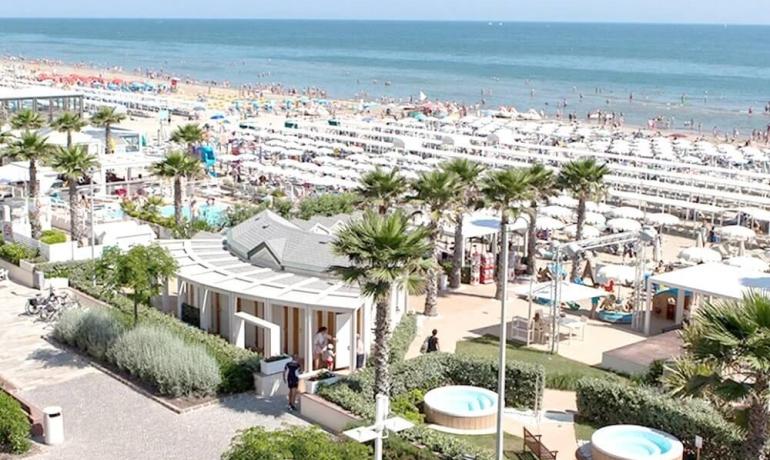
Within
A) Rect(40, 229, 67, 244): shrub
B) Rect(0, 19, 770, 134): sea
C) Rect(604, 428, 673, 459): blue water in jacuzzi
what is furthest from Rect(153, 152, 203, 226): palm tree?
Rect(0, 19, 770, 134): sea

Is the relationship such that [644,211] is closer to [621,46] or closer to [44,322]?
[44,322]

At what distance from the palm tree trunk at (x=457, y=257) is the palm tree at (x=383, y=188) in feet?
8.13

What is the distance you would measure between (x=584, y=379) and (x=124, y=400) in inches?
311

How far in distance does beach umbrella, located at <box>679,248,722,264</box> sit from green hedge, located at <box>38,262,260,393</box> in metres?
13.5

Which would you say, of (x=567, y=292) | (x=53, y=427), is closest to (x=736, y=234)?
(x=567, y=292)

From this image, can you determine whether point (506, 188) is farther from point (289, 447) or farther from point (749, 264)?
point (289, 447)

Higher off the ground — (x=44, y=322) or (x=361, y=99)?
(x=361, y=99)

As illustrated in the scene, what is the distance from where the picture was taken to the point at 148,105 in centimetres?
6725

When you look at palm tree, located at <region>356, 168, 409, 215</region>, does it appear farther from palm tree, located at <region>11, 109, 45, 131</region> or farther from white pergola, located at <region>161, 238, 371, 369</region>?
palm tree, located at <region>11, 109, 45, 131</region>

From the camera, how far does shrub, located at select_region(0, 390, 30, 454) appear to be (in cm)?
1409

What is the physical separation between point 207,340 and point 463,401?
517 centimetres

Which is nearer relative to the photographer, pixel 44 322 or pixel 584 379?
pixel 584 379

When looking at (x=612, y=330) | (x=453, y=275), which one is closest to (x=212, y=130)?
(x=453, y=275)

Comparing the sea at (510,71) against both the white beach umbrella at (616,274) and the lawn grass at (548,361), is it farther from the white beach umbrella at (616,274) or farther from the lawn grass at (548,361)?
the lawn grass at (548,361)
